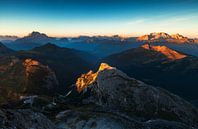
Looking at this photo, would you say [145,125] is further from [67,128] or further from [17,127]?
[17,127]

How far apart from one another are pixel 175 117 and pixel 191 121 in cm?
1413

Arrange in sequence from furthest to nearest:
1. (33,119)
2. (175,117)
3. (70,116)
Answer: (175,117) < (70,116) < (33,119)

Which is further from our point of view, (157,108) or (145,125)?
(157,108)

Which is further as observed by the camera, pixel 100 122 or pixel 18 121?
pixel 100 122

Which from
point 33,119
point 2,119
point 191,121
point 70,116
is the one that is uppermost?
point 2,119

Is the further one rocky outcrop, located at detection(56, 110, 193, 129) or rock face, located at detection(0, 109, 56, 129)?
rocky outcrop, located at detection(56, 110, 193, 129)

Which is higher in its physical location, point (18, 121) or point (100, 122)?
point (18, 121)

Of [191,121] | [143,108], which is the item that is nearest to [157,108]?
[143,108]

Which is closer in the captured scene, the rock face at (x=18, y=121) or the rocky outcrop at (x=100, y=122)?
the rock face at (x=18, y=121)

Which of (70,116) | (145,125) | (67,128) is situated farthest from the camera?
(70,116)

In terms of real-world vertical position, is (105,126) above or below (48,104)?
above

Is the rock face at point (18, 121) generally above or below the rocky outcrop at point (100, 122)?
above

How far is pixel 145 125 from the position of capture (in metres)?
106

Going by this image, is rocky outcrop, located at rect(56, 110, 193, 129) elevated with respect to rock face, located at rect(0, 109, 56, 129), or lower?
lower
